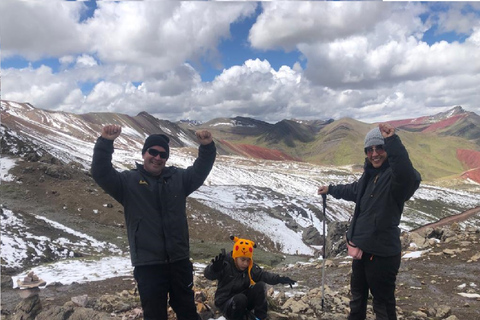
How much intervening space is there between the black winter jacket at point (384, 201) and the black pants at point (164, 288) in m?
2.85

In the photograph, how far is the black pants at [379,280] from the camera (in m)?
5.50

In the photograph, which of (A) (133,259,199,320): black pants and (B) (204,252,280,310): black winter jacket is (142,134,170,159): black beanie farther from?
(B) (204,252,280,310): black winter jacket

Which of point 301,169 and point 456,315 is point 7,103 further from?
point 456,315

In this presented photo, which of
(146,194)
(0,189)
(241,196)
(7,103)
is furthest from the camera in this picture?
(7,103)

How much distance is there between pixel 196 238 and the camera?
33.4 m

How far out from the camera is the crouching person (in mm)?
6543

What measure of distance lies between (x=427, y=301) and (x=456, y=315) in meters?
1.53

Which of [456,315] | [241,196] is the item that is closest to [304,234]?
[241,196]

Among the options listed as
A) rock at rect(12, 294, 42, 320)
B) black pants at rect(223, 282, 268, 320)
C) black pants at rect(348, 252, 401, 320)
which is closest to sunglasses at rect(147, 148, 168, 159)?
black pants at rect(223, 282, 268, 320)

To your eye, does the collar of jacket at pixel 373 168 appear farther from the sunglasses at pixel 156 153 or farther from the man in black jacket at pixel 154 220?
the sunglasses at pixel 156 153

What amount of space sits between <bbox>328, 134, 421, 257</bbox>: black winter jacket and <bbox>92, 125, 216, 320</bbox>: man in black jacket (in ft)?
8.98

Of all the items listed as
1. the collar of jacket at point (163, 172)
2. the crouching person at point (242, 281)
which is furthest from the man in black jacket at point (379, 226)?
the collar of jacket at point (163, 172)

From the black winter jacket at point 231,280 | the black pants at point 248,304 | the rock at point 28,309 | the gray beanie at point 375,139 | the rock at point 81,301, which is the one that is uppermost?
the gray beanie at point 375,139

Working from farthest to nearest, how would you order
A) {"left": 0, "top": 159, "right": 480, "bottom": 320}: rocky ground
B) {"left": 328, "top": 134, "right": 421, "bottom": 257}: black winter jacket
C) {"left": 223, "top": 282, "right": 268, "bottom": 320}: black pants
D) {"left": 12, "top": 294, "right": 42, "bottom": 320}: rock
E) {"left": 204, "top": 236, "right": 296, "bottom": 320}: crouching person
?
{"left": 0, "top": 159, "right": 480, "bottom": 320}: rocky ground, {"left": 12, "top": 294, "right": 42, "bottom": 320}: rock, {"left": 204, "top": 236, "right": 296, "bottom": 320}: crouching person, {"left": 223, "top": 282, "right": 268, "bottom": 320}: black pants, {"left": 328, "top": 134, "right": 421, "bottom": 257}: black winter jacket
